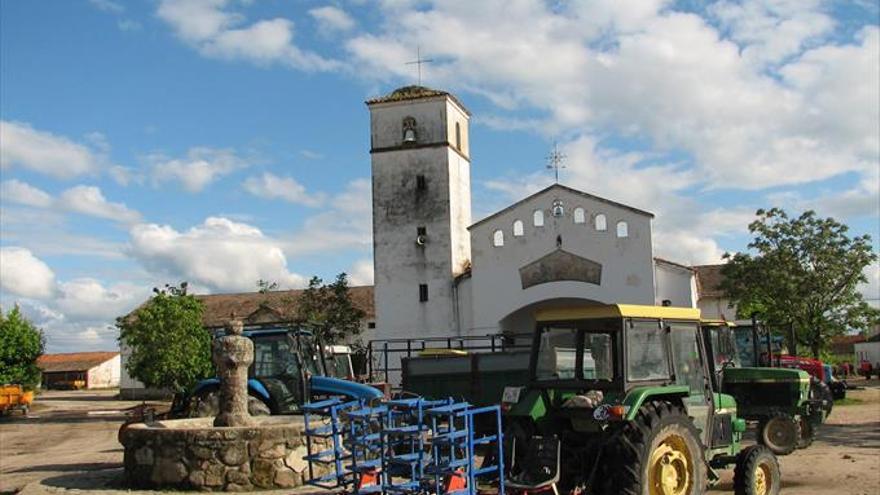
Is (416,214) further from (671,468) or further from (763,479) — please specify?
(671,468)

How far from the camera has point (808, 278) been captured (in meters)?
30.3

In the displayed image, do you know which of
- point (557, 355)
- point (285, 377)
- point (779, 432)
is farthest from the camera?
point (779, 432)

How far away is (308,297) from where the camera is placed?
4481cm

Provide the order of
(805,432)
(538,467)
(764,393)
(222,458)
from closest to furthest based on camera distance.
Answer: (538,467), (222,458), (764,393), (805,432)

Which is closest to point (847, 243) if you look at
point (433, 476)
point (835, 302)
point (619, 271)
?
point (835, 302)

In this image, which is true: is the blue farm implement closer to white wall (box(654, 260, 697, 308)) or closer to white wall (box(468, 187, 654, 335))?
white wall (box(468, 187, 654, 335))

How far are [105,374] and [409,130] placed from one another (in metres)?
54.6

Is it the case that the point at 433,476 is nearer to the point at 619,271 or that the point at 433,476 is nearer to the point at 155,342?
the point at 619,271

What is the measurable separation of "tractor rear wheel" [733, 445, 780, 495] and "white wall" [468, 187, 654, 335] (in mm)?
22281

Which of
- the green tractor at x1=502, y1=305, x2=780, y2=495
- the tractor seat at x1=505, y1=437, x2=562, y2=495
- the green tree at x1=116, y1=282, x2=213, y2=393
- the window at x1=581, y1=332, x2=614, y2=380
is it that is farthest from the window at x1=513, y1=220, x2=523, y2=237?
the tractor seat at x1=505, y1=437, x2=562, y2=495

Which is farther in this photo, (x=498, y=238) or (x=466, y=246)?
(x=466, y=246)

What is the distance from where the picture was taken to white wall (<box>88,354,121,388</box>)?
77625 mm

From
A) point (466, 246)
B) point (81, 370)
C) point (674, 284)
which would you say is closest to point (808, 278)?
point (674, 284)

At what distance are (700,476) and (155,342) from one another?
28197 millimetres
